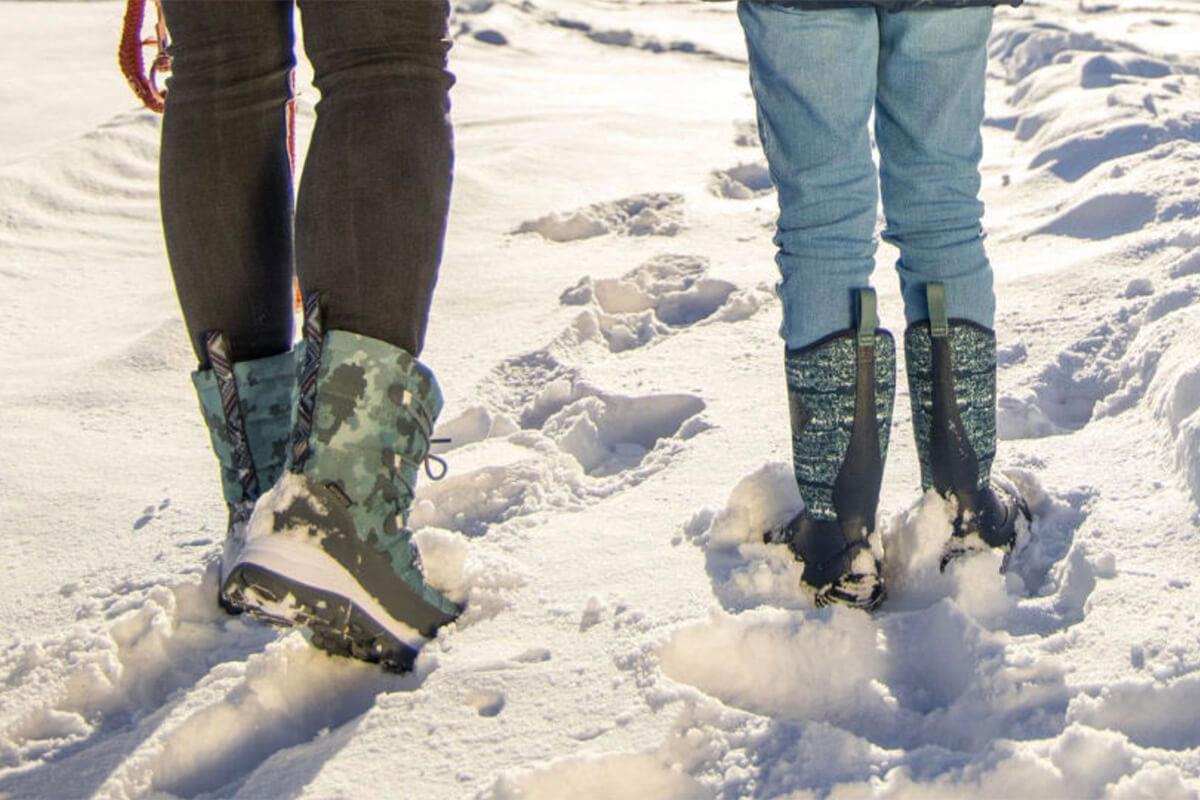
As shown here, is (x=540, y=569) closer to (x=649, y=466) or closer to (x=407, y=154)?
(x=649, y=466)

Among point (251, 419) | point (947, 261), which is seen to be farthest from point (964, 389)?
point (251, 419)

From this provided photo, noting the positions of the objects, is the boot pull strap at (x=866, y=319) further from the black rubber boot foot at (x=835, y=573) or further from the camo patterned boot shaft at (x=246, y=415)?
the camo patterned boot shaft at (x=246, y=415)

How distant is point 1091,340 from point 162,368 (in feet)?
5.45

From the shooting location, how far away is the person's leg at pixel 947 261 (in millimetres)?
1540

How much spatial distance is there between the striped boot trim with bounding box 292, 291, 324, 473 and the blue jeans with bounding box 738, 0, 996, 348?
53 centimetres

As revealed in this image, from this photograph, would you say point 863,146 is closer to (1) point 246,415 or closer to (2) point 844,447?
(2) point 844,447

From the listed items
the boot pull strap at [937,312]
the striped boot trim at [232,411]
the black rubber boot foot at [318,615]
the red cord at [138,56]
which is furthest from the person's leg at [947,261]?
the red cord at [138,56]

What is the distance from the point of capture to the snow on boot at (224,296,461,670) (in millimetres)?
1325

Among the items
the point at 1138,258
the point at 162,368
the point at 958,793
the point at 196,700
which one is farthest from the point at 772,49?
the point at 162,368

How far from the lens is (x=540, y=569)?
167 centimetres

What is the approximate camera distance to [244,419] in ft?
4.96

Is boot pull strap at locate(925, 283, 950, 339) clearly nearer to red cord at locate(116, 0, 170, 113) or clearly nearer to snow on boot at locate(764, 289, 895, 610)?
snow on boot at locate(764, 289, 895, 610)

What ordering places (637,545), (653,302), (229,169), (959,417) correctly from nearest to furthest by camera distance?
(229,169), (959,417), (637,545), (653,302)

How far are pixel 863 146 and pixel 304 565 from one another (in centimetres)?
75
